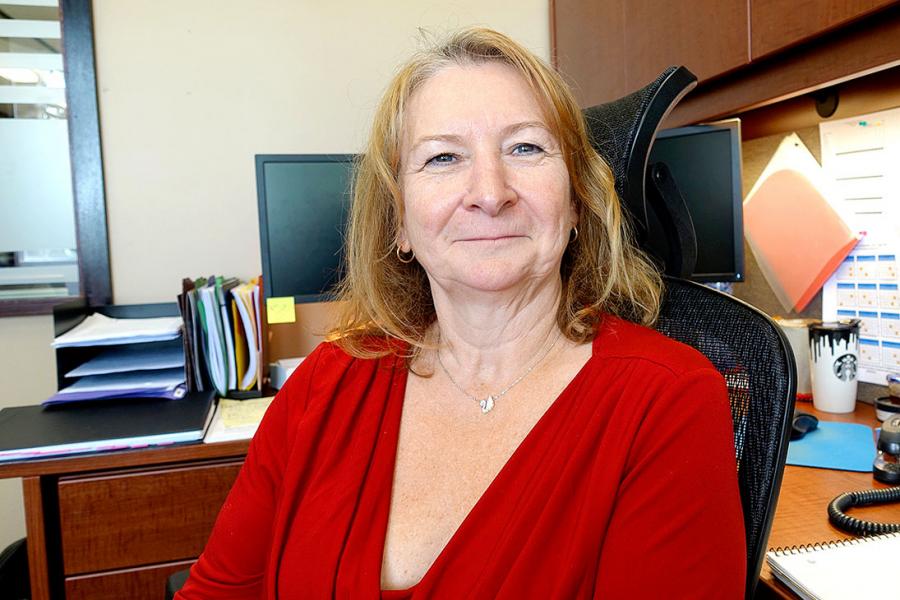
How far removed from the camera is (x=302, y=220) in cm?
171

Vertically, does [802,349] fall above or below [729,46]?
below

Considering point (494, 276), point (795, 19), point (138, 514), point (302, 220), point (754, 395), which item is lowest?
point (138, 514)

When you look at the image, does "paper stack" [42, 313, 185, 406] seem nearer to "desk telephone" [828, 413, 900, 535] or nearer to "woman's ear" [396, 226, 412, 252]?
"woman's ear" [396, 226, 412, 252]

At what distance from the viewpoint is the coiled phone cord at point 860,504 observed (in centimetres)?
84

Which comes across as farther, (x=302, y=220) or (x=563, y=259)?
(x=302, y=220)

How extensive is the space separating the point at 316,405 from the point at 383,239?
32cm

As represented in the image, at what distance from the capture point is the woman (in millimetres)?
713

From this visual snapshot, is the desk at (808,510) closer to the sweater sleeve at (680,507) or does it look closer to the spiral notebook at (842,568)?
the spiral notebook at (842,568)

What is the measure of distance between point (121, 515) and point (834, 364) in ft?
Result: 4.94

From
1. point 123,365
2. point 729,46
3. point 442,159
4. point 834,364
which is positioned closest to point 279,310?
point 123,365

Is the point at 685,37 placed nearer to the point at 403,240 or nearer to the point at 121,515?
the point at 403,240

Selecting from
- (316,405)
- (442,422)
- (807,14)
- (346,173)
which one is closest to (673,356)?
(442,422)

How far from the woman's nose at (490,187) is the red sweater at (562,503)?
0.77ft

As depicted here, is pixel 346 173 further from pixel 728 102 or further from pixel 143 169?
pixel 728 102
